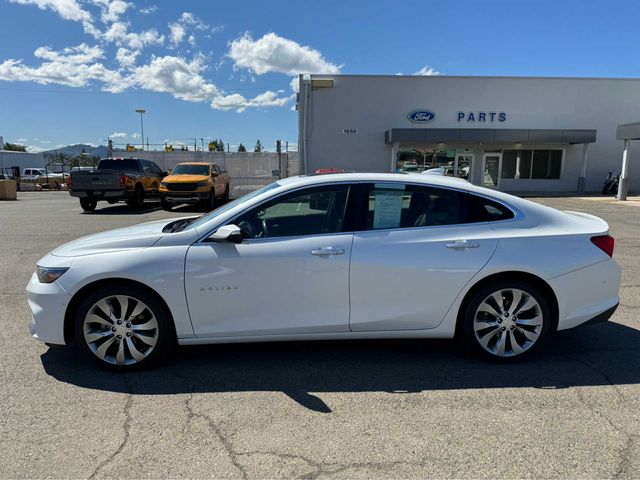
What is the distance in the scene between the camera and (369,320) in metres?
3.60

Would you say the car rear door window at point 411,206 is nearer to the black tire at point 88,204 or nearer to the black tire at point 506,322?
the black tire at point 506,322

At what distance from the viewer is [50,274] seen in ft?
11.6

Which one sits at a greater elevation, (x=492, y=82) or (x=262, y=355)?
(x=492, y=82)

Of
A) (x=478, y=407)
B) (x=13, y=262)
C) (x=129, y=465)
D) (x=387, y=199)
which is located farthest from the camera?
(x=13, y=262)

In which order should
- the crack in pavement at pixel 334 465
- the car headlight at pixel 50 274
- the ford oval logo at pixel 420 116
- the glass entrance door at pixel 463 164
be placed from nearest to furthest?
the crack in pavement at pixel 334 465
the car headlight at pixel 50 274
the ford oval logo at pixel 420 116
the glass entrance door at pixel 463 164

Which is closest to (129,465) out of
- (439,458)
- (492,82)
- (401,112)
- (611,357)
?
(439,458)

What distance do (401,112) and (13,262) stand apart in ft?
73.7

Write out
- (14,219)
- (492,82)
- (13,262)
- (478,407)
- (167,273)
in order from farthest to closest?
(492,82)
(14,219)
(13,262)
(167,273)
(478,407)

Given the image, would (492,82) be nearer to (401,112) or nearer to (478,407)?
(401,112)

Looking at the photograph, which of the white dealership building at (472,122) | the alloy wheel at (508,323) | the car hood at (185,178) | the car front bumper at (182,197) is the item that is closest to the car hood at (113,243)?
the alloy wheel at (508,323)

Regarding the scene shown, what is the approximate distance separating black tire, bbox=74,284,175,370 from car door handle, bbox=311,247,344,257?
49.4 inches

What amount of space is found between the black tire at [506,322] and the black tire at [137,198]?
15.8 meters

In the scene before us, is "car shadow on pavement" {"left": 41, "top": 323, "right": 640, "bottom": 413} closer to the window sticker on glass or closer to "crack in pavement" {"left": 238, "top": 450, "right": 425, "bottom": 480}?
"crack in pavement" {"left": 238, "top": 450, "right": 425, "bottom": 480}

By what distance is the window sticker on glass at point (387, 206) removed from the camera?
12.1ft
